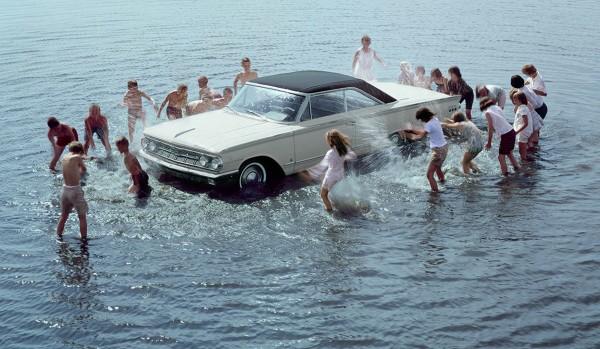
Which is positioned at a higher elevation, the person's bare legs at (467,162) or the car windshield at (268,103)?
the car windshield at (268,103)

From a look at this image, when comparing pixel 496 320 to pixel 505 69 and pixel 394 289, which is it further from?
pixel 505 69

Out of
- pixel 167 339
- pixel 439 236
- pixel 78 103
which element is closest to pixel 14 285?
pixel 167 339

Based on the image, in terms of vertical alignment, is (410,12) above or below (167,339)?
above

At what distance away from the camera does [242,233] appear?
37.6 feet

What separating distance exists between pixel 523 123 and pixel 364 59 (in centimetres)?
662

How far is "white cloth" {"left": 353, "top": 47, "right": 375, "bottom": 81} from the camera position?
788 inches

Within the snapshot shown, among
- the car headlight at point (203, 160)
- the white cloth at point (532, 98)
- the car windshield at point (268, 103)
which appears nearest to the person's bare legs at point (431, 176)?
the car windshield at point (268, 103)

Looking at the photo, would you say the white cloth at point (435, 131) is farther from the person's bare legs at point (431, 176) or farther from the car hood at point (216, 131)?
the car hood at point (216, 131)

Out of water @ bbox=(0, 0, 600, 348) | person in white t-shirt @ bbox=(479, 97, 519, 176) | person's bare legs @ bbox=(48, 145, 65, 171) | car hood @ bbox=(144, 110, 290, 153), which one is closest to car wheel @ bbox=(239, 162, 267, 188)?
water @ bbox=(0, 0, 600, 348)

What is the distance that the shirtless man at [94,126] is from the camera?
50.8 feet

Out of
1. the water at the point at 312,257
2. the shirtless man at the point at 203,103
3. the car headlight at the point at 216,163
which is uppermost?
the shirtless man at the point at 203,103

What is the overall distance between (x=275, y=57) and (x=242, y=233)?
16750 mm

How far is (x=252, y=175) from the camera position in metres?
13.3

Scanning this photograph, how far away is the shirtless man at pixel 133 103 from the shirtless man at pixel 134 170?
3610mm
